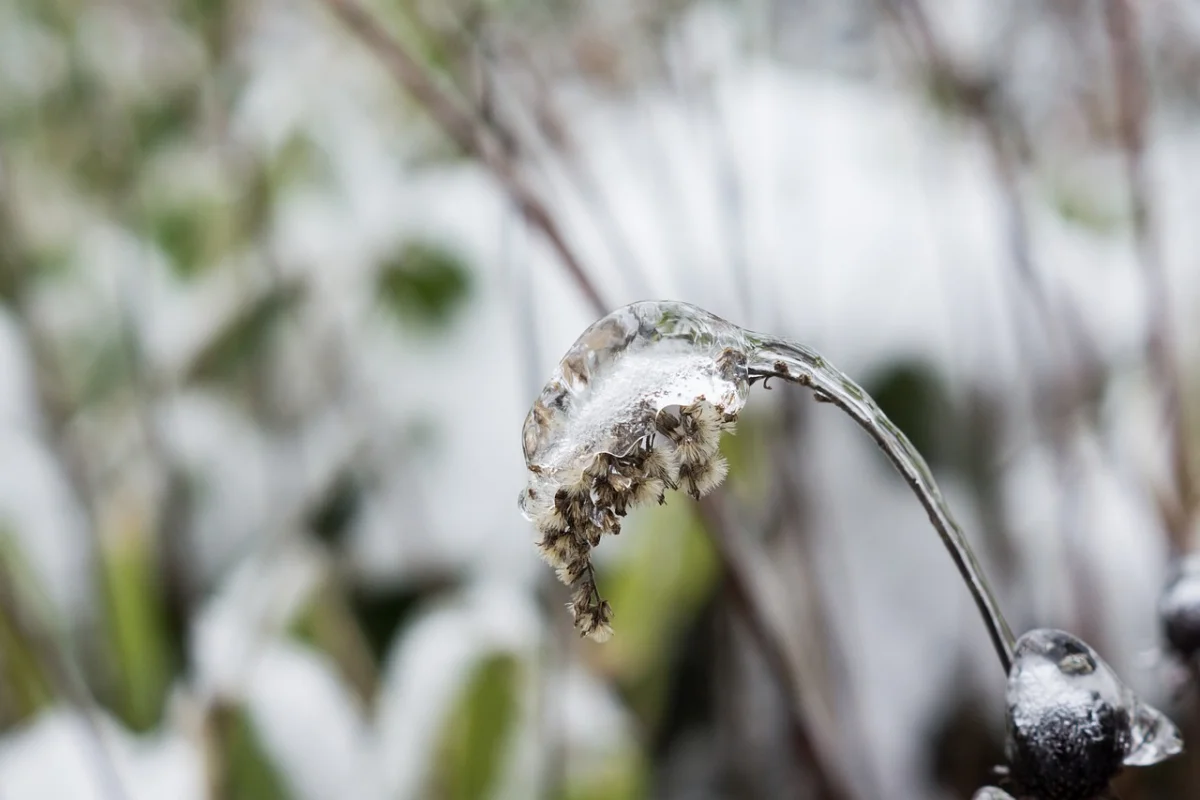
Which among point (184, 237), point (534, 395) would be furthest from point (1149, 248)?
point (184, 237)

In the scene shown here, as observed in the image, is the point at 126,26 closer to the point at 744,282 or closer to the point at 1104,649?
the point at 744,282

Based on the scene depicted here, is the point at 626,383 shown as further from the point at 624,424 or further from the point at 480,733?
the point at 480,733

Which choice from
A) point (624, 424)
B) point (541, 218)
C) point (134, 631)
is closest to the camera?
point (624, 424)

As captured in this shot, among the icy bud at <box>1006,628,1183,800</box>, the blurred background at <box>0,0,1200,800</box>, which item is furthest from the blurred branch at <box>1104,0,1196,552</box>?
the icy bud at <box>1006,628,1183,800</box>

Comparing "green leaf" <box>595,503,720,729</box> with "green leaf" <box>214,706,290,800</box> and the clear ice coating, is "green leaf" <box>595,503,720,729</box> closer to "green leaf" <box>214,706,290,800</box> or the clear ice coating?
"green leaf" <box>214,706,290,800</box>

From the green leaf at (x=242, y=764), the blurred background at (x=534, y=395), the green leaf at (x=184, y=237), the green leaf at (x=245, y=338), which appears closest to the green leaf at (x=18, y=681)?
the blurred background at (x=534, y=395)

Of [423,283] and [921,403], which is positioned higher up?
[423,283]

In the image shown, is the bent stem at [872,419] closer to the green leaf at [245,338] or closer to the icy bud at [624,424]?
the icy bud at [624,424]

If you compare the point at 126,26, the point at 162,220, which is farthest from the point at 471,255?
the point at 126,26
